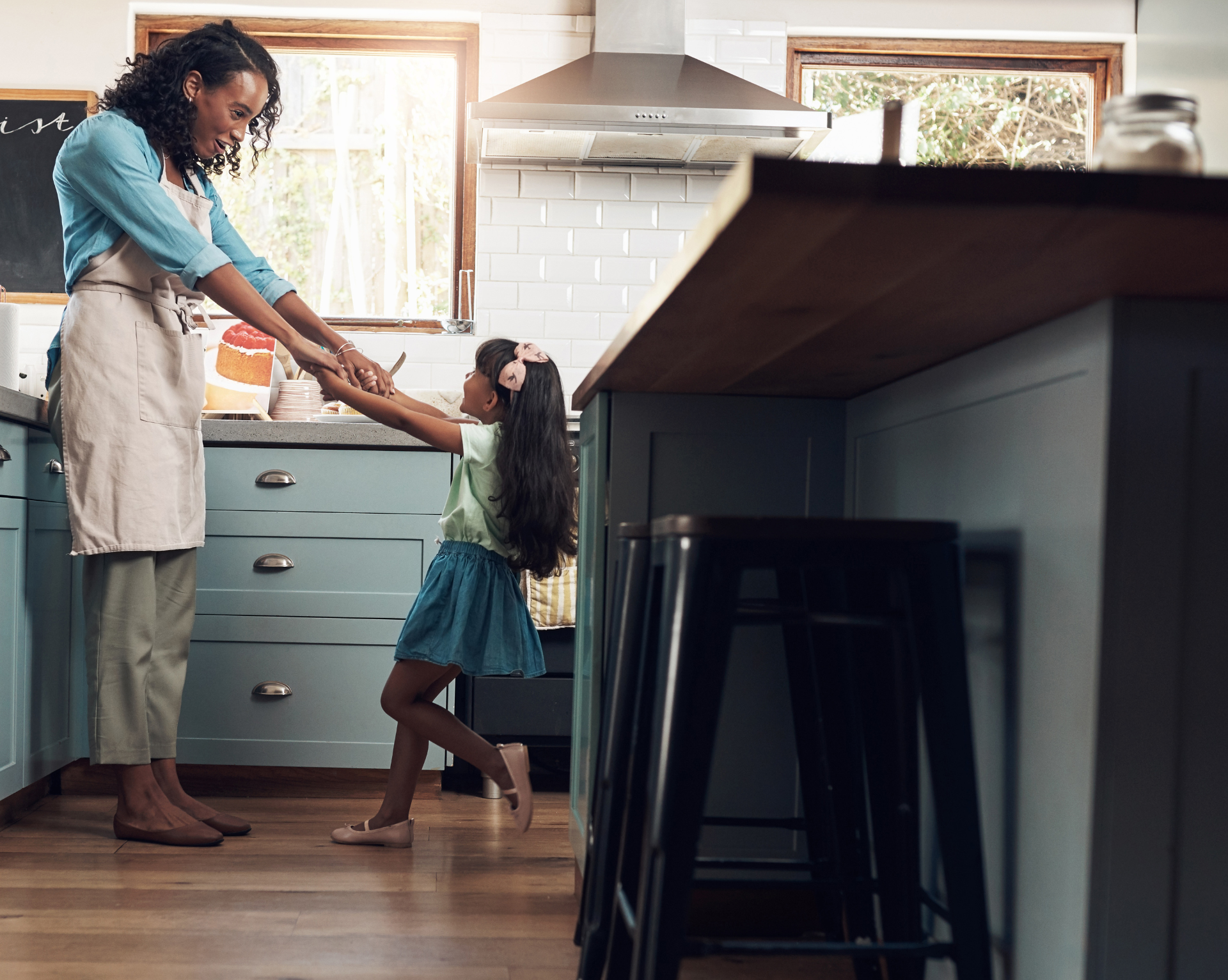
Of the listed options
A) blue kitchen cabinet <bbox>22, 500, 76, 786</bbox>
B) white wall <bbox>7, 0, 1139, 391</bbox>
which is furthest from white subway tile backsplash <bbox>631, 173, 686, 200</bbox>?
blue kitchen cabinet <bbox>22, 500, 76, 786</bbox>

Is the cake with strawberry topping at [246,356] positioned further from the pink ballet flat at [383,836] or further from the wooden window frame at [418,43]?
the pink ballet flat at [383,836]

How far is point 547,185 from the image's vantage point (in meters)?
3.34

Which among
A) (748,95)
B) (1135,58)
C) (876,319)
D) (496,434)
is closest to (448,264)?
(748,95)

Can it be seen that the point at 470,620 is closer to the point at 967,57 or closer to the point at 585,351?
the point at 585,351

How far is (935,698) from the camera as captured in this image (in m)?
0.96

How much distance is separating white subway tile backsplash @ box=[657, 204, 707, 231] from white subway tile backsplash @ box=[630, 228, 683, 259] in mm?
21

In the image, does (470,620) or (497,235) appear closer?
(470,620)

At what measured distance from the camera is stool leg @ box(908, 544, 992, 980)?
0.94m

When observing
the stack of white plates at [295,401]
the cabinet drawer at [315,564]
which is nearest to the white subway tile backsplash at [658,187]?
the stack of white plates at [295,401]

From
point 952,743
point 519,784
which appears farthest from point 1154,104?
point 519,784

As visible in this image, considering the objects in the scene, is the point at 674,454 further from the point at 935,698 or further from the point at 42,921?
the point at 42,921

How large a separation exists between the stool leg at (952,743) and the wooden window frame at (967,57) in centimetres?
281

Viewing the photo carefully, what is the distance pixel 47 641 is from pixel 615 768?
1703mm

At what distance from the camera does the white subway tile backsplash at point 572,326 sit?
3.36 m
